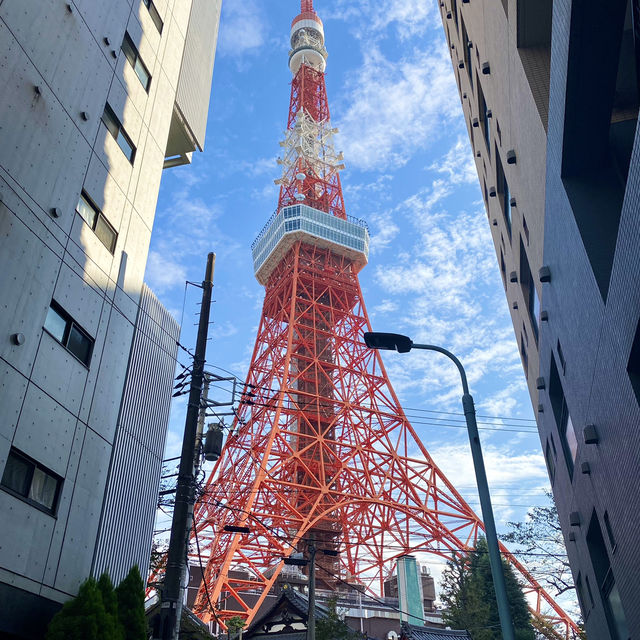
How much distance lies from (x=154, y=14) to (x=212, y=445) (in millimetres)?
12658

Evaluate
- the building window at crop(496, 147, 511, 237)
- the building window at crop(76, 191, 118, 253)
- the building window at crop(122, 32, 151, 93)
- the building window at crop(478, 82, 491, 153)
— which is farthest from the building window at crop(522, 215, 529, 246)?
the building window at crop(122, 32, 151, 93)

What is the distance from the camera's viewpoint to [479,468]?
299 inches

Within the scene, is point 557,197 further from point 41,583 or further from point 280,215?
point 280,215

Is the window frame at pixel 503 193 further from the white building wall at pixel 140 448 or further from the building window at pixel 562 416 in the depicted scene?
the white building wall at pixel 140 448

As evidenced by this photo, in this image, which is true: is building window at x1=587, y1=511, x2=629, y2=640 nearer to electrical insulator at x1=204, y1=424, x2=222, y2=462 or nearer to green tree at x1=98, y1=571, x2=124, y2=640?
electrical insulator at x1=204, y1=424, x2=222, y2=462

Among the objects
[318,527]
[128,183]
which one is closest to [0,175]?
[128,183]

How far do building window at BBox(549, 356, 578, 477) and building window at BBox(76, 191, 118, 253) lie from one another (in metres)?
9.69

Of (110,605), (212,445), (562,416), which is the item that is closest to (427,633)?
(562,416)

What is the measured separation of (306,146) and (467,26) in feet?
→ 137

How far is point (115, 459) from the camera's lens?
42.5 ft

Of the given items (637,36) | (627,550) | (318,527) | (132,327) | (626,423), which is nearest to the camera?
(637,36)

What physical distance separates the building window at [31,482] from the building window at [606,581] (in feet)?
31.8

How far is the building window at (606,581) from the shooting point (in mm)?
11844

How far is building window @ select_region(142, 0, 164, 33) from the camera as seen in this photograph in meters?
17.7
